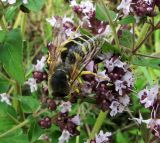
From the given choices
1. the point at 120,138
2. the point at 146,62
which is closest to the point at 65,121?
the point at 146,62

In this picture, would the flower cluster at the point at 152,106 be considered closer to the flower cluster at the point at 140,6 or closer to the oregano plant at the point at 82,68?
the oregano plant at the point at 82,68

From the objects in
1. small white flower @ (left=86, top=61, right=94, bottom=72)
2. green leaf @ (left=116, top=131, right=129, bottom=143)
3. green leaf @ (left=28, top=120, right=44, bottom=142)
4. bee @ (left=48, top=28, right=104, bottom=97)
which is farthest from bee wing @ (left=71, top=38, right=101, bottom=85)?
green leaf @ (left=116, top=131, right=129, bottom=143)

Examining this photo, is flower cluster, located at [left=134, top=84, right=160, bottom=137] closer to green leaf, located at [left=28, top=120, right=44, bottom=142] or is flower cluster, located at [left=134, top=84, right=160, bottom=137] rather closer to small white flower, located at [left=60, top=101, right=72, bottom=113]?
small white flower, located at [left=60, top=101, right=72, bottom=113]

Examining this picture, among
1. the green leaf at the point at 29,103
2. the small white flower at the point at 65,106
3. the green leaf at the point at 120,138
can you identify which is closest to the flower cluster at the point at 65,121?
the small white flower at the point at 65,106

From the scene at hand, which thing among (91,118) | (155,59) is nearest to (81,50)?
(155,59)

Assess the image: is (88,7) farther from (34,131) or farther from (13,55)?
(34,131)

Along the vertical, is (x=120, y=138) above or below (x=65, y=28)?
below

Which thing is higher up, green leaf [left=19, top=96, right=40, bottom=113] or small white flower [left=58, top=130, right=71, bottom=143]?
green leaf [left=19, top=96, right=40, bottom=113]

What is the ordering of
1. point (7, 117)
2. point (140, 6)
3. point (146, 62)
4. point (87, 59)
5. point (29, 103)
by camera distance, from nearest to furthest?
point (87, 59) → point (140, 6) → point (146, 62) → point (29, 103) → point (7, 117)
